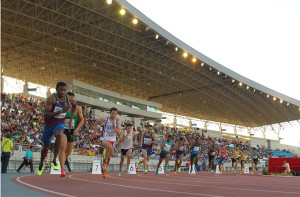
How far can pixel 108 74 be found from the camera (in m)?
50.3

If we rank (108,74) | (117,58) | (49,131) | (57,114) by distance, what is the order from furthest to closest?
(108,74) → (117,58) → (49,131) → (57,114)

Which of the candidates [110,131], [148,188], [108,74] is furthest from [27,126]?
[108,74]

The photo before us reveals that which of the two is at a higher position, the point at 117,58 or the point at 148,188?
the point at 117,58

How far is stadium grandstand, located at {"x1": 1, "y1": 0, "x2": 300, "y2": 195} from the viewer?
2921 cm

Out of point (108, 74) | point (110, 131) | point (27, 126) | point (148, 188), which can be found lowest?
point (148, 188)

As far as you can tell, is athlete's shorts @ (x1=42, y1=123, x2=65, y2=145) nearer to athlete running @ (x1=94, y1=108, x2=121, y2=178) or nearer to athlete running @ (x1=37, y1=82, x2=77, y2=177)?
athlete running @ (x1=37, y1=82, x2=77, y2=177)

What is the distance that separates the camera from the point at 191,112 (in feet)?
254

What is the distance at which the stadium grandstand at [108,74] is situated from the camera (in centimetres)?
2921

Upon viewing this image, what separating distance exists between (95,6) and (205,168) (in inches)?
737

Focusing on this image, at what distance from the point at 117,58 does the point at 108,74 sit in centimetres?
795

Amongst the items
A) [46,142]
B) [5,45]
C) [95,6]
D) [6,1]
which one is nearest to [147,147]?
[46,142]

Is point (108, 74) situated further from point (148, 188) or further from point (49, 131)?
point (148, 188)

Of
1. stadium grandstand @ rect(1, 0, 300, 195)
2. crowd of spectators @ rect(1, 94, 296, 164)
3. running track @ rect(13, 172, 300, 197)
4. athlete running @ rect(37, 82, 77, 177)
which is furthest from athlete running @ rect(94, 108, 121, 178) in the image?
stadium grandstand @ rect(1, 0, 300, 195)

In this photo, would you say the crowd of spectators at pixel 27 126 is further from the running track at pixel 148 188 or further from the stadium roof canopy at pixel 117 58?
the running track at pixel 148 188
